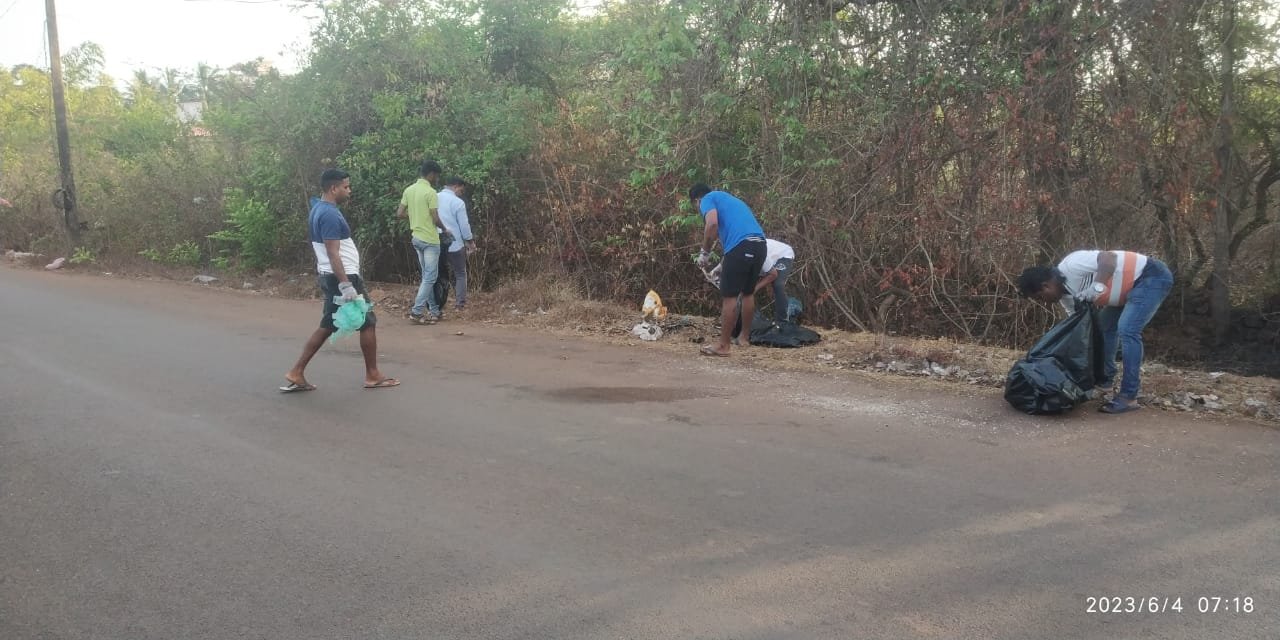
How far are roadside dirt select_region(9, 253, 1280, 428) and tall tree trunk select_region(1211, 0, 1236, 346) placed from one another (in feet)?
6.21

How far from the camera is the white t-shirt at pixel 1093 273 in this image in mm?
5613

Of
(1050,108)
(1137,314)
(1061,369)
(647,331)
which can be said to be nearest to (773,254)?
(647,331)

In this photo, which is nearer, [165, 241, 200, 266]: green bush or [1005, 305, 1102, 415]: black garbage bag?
[1005, 305, 1102, 415]: black garbage bag

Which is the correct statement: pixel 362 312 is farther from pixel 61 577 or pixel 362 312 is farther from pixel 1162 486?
pixel 1162 486

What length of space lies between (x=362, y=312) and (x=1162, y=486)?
17.1 feet

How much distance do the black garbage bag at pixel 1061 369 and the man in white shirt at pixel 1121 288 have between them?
0.43ft

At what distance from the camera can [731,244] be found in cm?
759

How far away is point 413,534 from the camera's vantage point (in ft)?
12.5

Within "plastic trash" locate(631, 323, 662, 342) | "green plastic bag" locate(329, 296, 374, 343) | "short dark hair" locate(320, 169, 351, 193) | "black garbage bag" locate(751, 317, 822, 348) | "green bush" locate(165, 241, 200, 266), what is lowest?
"plastic trash" locate(631, 323, 662, 342)

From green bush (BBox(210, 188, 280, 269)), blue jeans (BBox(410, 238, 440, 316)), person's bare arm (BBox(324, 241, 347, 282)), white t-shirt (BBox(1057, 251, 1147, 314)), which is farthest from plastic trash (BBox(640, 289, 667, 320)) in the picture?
green bush (BBox(210, 188, 280, 269))

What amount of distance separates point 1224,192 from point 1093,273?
4.08 m

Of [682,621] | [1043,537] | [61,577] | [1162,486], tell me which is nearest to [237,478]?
[61,577]

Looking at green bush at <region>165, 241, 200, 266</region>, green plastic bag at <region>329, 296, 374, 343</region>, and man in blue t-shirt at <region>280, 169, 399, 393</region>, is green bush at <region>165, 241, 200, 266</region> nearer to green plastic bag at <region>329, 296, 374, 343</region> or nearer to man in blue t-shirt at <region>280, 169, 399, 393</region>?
man in blue t-shirt at <region>280, 169, 399, 393</region>

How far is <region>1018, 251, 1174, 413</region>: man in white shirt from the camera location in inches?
221
